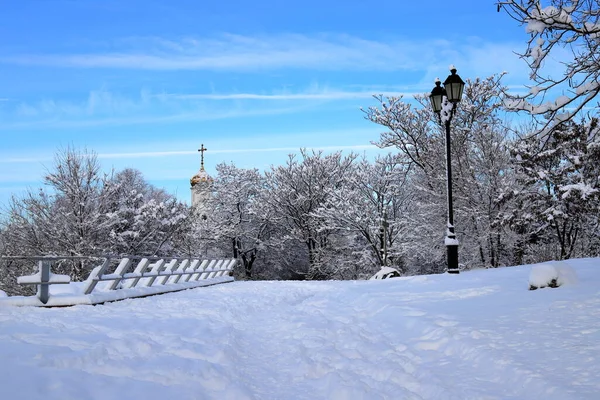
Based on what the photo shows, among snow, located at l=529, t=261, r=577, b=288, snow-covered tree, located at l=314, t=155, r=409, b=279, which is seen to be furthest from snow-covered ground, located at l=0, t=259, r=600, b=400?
snow-covered tree, located at l=314, t=155, r=409, b=279

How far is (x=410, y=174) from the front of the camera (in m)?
33.2

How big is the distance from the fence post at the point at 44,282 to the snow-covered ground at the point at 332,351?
4.29 ft

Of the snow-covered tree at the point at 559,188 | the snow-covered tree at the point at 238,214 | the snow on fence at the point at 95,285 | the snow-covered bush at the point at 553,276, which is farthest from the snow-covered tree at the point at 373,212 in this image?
the snow-covered bush at the point at 553,276

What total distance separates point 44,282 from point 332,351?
700 cm

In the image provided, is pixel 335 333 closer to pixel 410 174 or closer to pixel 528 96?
pixel 528 96

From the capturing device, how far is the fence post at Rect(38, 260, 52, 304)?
10102 mm

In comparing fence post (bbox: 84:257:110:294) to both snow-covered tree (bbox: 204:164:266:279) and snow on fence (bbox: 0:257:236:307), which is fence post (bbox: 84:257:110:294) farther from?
snow-covered tree (bbox: 204:164:266:279)

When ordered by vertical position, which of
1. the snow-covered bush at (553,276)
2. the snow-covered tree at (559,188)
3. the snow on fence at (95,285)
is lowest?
the snow on fence at (95,285)

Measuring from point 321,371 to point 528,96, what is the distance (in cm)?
494

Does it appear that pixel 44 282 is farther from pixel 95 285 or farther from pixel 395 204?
pixel 395 204

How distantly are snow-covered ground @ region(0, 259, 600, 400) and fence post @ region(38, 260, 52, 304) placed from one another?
4.29ft

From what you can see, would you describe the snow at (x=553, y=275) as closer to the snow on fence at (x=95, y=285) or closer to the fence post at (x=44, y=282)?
the snow on fence at (x=95, y=285)

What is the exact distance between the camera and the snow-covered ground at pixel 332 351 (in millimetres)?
4109

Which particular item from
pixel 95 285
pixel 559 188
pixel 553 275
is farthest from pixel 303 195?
pixel 553 275
